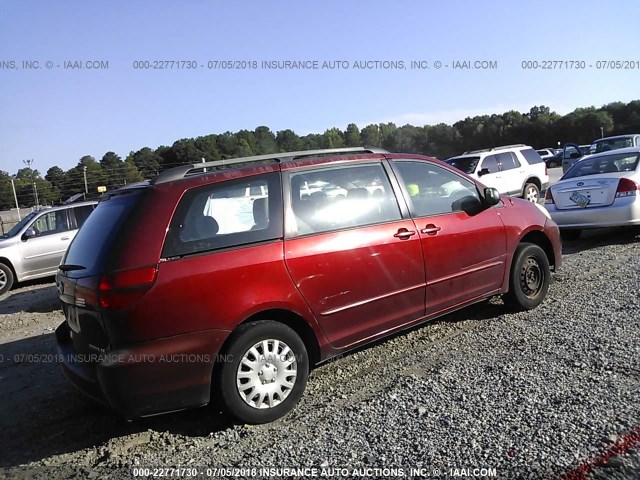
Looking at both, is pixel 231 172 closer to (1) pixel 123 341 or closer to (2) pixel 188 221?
(2) pixel 188 221

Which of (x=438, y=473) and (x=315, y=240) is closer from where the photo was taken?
(x=438, y=473)

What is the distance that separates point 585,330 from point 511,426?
1.94 m

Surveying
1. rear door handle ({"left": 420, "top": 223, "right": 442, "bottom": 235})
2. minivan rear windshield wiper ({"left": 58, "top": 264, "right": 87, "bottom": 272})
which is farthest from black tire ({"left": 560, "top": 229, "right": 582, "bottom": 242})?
minivan rear windshield wiper ({"left": 58, "top": 264, "right": 87, "bottom": 272})

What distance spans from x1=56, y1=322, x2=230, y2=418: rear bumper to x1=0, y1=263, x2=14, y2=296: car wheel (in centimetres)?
868

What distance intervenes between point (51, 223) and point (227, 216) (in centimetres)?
927

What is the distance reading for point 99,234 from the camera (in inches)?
139

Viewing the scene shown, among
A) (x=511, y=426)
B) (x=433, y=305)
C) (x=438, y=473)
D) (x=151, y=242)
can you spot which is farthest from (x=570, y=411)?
(x=151, y=242)

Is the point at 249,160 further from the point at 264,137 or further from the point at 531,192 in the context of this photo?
the point at 264,137

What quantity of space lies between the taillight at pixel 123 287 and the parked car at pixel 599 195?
753 cm

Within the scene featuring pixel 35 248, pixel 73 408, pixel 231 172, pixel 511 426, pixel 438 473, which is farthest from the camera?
pixel 35 248

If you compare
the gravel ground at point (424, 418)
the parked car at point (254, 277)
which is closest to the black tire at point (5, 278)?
the gravel ground at point (424, 418)

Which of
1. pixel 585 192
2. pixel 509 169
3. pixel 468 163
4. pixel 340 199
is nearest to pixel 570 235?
pixel 585 192

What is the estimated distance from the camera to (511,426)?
307 centimetres

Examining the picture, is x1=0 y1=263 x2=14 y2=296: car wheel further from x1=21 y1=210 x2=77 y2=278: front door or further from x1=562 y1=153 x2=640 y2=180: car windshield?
x1=562 y1=153 x2=640 y2=180: car windshield
